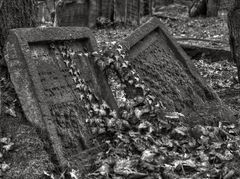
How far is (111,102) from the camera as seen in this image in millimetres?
4613

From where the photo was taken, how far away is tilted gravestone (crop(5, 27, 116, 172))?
3.88 m

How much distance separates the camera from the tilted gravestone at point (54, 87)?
3.88 meters

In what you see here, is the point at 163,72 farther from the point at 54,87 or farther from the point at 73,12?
the point at 73,12

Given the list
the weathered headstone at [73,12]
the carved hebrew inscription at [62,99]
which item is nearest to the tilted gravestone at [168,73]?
the carved hebrew inscription at [62,99]

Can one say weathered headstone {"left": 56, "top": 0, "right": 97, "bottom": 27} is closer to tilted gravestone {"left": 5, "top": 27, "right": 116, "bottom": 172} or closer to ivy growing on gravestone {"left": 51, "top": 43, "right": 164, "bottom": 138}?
ivy growing on gravestone {"left": 51, "top": 43, "right": 164, "bottom": 138}

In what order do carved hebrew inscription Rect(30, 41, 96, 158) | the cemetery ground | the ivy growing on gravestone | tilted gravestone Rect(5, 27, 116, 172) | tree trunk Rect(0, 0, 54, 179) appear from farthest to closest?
the ivy growing on gravestone, carved hebrew inscription Rect(30, 41, 96, 158), tilted gravestone Rect(5, 27, 116, 172), the cemetery ground, tree trunk Rect(0, 0, 54, 179)

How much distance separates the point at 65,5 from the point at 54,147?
28.6ft

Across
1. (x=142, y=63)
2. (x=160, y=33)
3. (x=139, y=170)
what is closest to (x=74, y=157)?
(x=139, y=170)

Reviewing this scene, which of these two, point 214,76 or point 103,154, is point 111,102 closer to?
point 103,154

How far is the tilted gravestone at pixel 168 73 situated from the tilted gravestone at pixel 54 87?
693 mm

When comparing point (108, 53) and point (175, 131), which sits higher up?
point (108, 53)

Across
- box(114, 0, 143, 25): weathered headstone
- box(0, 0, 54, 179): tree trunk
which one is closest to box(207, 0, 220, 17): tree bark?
box(114, 0, 143, 25): weathered headstone

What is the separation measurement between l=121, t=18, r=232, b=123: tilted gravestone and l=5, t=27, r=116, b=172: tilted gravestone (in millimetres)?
693

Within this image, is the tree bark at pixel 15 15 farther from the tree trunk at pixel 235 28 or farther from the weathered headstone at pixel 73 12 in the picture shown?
the weathered headstone at pixel 73 12
